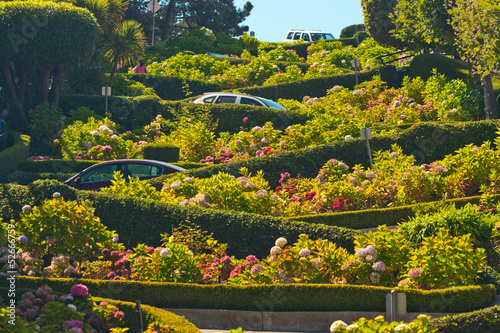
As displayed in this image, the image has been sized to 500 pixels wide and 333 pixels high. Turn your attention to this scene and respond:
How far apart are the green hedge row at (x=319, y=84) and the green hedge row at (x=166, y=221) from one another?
618 inches

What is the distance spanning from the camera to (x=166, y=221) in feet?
40.5

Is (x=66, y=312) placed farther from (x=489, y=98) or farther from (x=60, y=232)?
(x=489, y=98)

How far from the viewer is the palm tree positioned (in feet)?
95.9

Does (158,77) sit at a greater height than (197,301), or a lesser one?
greater

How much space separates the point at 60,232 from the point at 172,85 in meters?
20.0

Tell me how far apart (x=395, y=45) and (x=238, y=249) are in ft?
78.3

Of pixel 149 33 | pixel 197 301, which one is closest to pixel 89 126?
pixel 197 301

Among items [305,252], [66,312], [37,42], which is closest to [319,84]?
[37,42]

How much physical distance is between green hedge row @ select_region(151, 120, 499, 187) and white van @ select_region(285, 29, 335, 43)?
3181 cm

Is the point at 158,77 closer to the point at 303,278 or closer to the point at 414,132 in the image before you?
the point at 414,132

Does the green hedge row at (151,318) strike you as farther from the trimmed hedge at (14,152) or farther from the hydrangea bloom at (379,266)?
the trimmed hedge at (14,152)

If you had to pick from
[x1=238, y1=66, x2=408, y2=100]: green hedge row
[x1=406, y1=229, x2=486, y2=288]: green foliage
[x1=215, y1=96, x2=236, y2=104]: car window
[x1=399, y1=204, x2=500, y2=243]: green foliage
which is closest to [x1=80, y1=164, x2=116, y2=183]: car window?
[x1=399, y1=204, x2=500, y2=243]: green foliage

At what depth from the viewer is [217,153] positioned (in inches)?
759

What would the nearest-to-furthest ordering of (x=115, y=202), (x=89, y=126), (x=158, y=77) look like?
1. (x=115, y=202)
2. (x=89, y=126)
3. (x=158, y=77)
